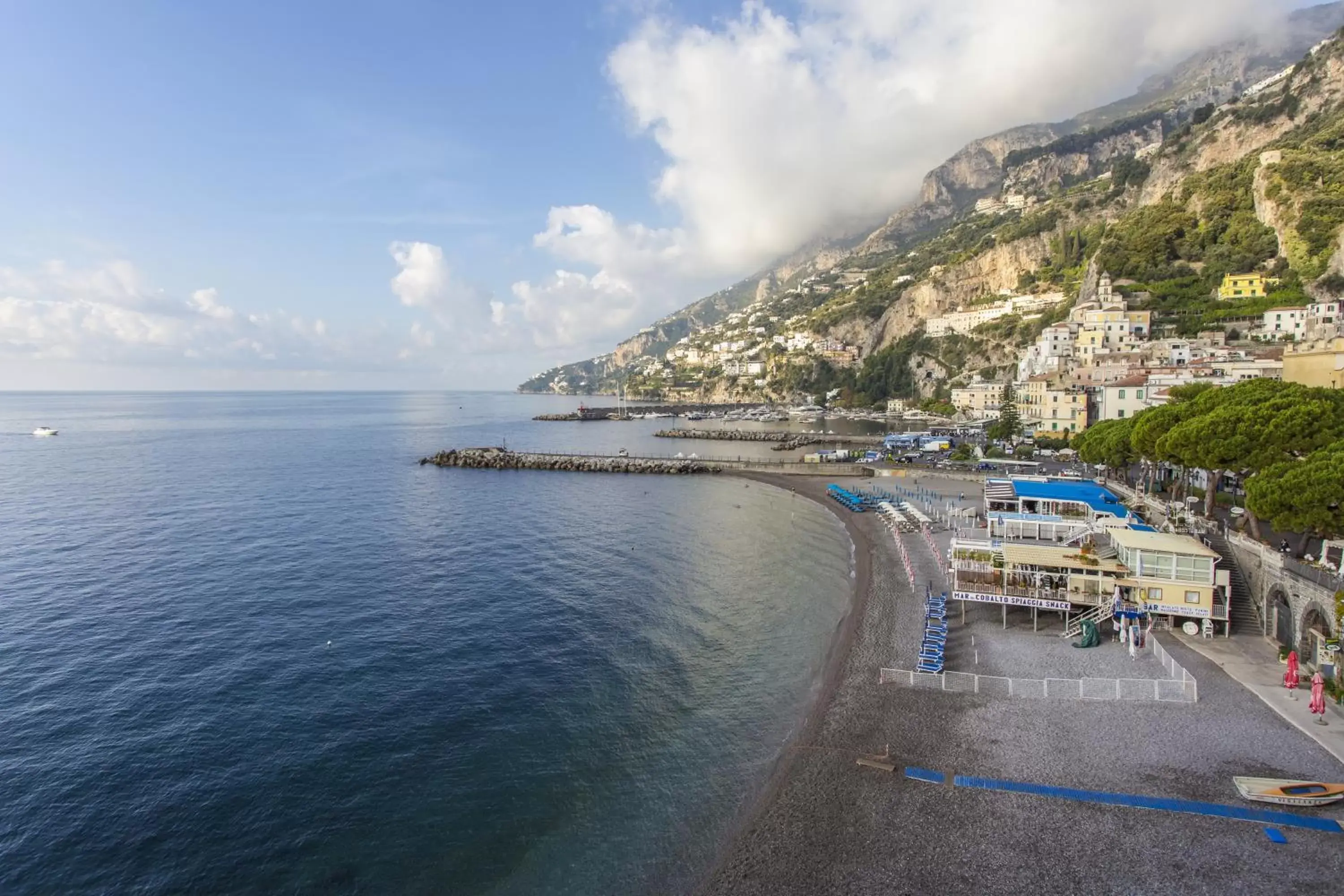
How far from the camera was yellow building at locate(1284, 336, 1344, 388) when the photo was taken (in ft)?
115

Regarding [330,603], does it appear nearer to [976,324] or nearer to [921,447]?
[921,447]

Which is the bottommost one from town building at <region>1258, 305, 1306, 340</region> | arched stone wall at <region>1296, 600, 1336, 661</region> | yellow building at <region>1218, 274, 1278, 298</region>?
arched stone wall at <region>1296, 600, 1336, 661</region>

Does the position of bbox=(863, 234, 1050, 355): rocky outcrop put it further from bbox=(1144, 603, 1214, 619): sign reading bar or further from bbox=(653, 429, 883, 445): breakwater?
bbox=(1144, 603, 1214, 619): sign reading bar

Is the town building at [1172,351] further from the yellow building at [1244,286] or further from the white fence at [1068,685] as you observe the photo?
the white fence at [1068,685]

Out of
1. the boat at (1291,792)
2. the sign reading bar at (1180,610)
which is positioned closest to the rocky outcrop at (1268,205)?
the sign reading bar at (1180,610)

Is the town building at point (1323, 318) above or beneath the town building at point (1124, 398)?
above

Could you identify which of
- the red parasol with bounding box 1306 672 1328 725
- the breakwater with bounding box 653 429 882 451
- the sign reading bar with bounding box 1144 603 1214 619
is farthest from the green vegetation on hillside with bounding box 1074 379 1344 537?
the breakwater with bounding box 653 429 882 451

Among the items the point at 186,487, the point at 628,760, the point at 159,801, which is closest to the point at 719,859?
the point at 628,760

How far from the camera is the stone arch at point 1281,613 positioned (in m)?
20.1

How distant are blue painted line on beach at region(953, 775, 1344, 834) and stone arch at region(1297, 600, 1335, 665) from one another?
706 cm

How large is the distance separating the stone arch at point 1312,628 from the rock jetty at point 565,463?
57292mm

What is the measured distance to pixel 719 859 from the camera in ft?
46.7

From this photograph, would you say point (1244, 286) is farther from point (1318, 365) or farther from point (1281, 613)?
point (1281, 613)

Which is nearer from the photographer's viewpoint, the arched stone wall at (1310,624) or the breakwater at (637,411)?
the arched stone wall at (1310,624)
